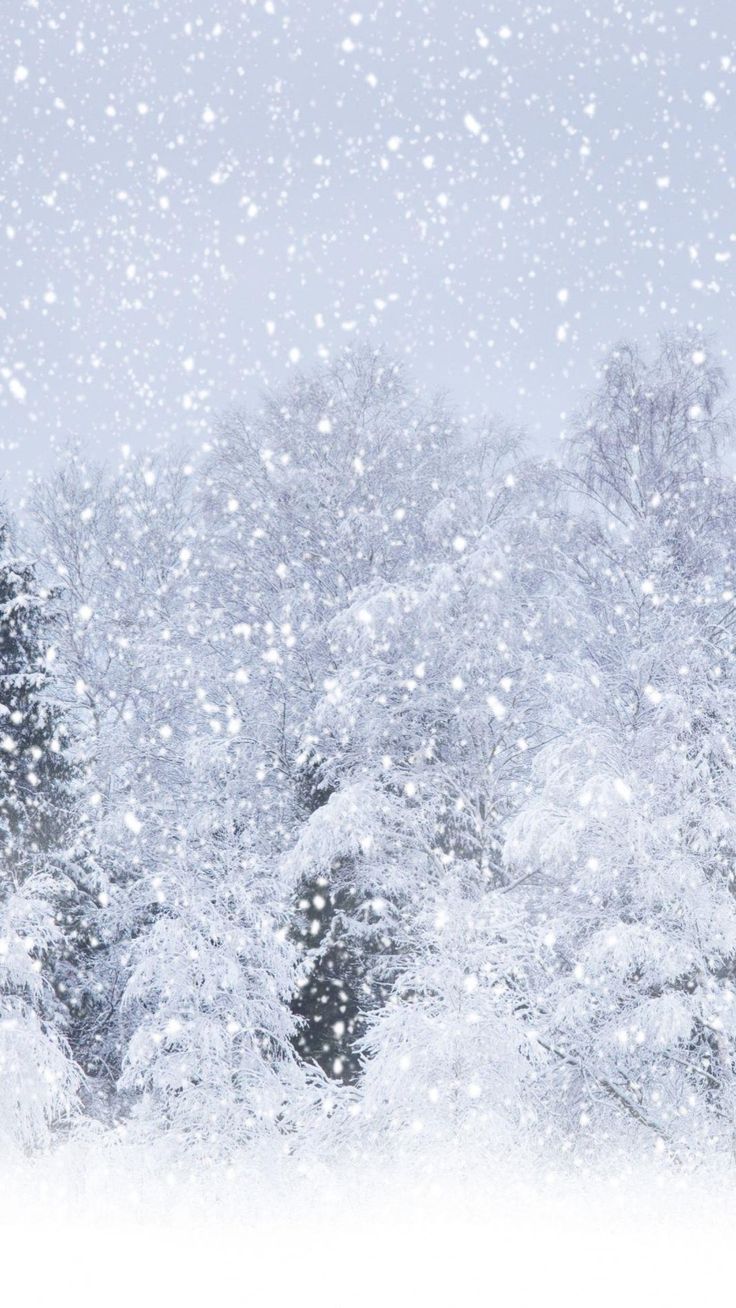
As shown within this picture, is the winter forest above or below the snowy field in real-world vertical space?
above

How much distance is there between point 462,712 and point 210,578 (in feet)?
13.6

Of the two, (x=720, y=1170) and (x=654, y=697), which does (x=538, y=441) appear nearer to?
(x=654, y=697)

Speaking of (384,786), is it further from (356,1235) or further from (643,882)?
(356,1235)

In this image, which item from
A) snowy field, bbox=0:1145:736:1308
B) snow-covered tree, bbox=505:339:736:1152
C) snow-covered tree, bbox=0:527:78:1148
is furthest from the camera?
snow-covered tree, bbox=0:527:78:1148

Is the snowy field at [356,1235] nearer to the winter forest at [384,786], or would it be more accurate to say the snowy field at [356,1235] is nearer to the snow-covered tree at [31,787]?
the winter forest at [384,786]

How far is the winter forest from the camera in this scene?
351 inches

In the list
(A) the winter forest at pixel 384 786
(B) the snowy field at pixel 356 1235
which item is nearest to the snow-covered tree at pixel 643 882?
(A) the winter forest at pixel 384 786

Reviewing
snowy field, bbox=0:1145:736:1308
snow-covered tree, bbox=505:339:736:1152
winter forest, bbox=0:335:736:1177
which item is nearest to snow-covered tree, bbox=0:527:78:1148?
winter forest, bbox=0:335:736:1177

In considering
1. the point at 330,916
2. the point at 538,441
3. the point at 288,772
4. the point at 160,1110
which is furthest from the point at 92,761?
the point at 538,441

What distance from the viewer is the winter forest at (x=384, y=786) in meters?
8.91

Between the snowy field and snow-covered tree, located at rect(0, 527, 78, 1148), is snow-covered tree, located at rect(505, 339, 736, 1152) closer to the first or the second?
the snowy field

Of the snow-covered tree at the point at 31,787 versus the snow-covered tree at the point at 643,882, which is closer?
the snow-covered tree at the point at 643,882

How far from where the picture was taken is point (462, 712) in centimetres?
1105

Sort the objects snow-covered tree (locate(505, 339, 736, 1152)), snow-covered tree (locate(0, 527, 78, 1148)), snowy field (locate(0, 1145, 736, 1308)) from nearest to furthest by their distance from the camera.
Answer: snowy field (locate(0, 1145, 736, 1308)), snow-covered tree (locate(505, 339, 736, 1152)), snow-covered tree (locate(0, 527, 78, 1148))
